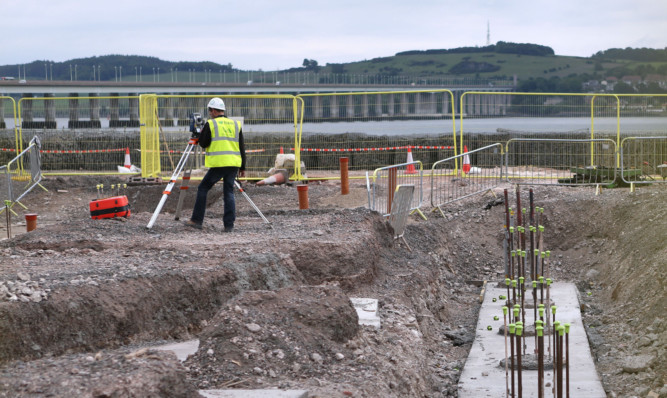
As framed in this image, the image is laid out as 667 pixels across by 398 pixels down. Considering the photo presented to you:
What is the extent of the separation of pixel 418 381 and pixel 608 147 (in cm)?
1277

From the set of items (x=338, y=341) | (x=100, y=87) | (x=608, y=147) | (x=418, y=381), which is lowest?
(x=418, y=381)

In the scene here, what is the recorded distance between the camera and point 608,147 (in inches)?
741

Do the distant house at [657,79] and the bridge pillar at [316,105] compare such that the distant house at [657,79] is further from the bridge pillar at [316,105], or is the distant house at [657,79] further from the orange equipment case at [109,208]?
the bridge pillar at [316,105]

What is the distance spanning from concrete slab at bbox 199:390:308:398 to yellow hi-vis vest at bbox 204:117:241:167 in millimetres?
6006

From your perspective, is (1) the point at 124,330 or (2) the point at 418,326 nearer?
(1) the point at 124,330

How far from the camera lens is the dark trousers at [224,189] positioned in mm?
11556

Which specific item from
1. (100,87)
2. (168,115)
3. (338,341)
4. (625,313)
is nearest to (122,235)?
(338,341)

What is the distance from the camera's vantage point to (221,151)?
11.4 meters

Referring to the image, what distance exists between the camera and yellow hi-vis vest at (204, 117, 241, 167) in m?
11.3

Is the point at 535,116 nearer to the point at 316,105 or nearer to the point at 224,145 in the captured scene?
the point at 316,105

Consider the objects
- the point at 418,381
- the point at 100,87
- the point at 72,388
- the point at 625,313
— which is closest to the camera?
the point at 72,388

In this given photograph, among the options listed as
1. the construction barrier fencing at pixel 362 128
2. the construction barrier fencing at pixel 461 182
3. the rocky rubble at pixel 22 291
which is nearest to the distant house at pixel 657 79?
the construction barrier fencing at pixel 362 128

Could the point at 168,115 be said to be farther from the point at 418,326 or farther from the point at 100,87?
the point at 100,87

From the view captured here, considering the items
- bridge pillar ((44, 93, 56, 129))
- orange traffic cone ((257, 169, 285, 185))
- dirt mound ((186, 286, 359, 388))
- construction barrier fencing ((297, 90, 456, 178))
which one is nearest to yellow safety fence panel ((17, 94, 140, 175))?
bridge pillar ((44, 93, 56, 129))
